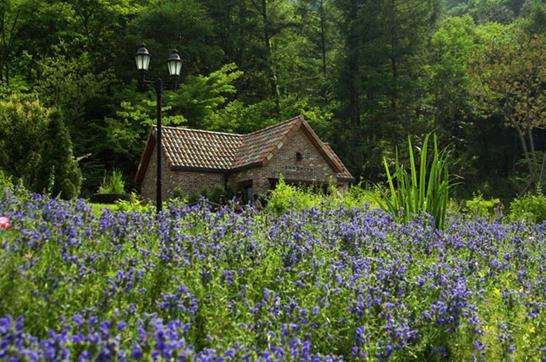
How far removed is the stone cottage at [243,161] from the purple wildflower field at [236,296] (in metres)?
19.6

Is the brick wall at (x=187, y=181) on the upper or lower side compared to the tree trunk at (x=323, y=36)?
lower

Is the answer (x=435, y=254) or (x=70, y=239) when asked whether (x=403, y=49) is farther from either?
(x=70, y=239)

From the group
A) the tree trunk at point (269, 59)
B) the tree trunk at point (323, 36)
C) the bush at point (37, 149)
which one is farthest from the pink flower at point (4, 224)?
the tree trunk at point (323, 36)

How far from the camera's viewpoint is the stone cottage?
86.0ft

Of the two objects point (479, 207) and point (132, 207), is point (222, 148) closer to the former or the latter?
point (479, 207)

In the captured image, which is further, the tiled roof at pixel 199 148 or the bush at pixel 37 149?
the tiled roof at pixel 199 148

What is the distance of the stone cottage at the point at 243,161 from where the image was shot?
26.2 meters

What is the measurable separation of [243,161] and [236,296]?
74.4ft

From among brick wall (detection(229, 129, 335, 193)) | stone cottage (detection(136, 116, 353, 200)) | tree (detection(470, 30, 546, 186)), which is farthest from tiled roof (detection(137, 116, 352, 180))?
tree (detection(470, 30, 546, 186))

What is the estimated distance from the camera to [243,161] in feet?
89.2

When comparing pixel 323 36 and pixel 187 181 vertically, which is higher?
pixel 323 36

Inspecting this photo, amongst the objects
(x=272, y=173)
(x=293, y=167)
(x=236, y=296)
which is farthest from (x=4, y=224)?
(x=293, y=167)

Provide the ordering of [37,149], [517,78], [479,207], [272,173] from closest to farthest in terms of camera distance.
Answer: [479,207]
[37,149]
[272,173]
[517,78]

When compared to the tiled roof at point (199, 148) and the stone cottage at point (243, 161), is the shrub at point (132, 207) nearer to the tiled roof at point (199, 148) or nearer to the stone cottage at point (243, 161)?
the stone cottage at point (243, 161)
